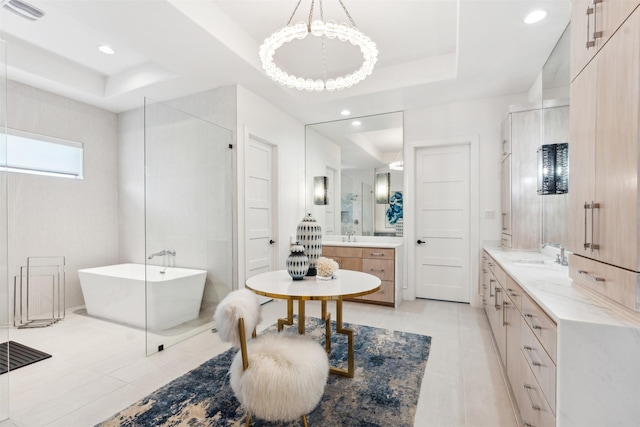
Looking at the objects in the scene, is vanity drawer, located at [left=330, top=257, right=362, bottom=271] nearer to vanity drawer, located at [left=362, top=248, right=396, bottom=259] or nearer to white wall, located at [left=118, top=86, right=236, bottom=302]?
vanity drawer, located at [left=362, top=248, right=396, bottom=259]

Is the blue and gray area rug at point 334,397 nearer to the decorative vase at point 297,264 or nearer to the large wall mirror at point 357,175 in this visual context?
the decorative vase at point 297,264

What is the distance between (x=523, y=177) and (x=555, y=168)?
0.70 meters

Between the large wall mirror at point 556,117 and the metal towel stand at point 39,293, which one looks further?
the metal towel stand at point 39,293

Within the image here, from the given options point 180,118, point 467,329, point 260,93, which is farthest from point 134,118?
point 467,329

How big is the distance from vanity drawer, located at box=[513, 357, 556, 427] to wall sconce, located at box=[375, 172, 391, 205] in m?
2.92

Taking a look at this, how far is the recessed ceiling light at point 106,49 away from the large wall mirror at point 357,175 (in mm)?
2744

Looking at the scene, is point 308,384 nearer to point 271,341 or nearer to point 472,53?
point 271,341

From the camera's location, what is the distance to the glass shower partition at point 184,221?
A: 290 centimetres

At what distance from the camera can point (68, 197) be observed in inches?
155

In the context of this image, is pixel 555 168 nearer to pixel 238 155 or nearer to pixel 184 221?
pixel 238 155

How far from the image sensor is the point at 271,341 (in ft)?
5.36

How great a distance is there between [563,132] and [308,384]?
287 centimetres

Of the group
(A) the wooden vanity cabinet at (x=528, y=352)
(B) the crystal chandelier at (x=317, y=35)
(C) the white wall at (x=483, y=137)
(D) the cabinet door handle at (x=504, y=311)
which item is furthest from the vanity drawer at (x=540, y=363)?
(C) the white wall at (x=483, y=137)

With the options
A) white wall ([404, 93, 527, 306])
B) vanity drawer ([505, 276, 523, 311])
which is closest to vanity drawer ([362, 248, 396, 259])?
white wall ([404, 93, 527, 306])
